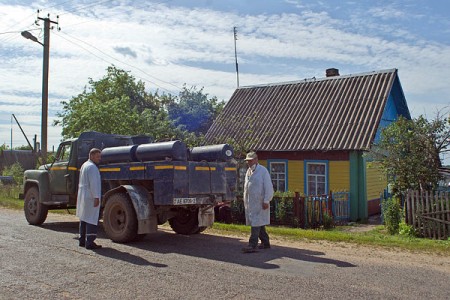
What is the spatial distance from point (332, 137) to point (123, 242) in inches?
424

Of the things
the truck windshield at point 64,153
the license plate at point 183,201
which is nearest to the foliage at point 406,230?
the license plate at point 183,201

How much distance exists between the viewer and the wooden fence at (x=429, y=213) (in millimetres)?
11383

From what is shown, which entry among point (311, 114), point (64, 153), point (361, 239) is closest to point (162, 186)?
point (64, 153)

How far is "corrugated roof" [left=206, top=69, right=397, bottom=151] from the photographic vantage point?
1778 cm

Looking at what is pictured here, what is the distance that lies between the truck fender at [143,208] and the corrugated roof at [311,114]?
971cm

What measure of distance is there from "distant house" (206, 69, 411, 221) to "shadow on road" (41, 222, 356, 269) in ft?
25.6

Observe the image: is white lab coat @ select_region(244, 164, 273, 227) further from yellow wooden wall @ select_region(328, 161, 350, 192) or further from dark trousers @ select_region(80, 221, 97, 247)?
yellow wooden wall @ select_region(328, 161, 350, 192)

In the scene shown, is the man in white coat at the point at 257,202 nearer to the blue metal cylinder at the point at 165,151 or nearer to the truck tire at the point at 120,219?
the blue metal cylinder at the point at 165,151

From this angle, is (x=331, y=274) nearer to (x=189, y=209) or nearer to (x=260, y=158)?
(x=189, y=209)

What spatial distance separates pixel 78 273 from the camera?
21.9 ft

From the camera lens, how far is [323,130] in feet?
60.7

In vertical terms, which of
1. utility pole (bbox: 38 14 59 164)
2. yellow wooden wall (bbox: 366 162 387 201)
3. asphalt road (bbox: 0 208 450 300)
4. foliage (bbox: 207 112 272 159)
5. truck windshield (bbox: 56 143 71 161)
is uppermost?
utility pole (bbox: 38 14 59 164)

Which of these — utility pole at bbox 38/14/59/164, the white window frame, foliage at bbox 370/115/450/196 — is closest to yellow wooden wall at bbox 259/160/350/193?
the white window frame

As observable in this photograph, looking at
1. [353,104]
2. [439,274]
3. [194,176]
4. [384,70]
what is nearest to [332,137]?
[353,104]
